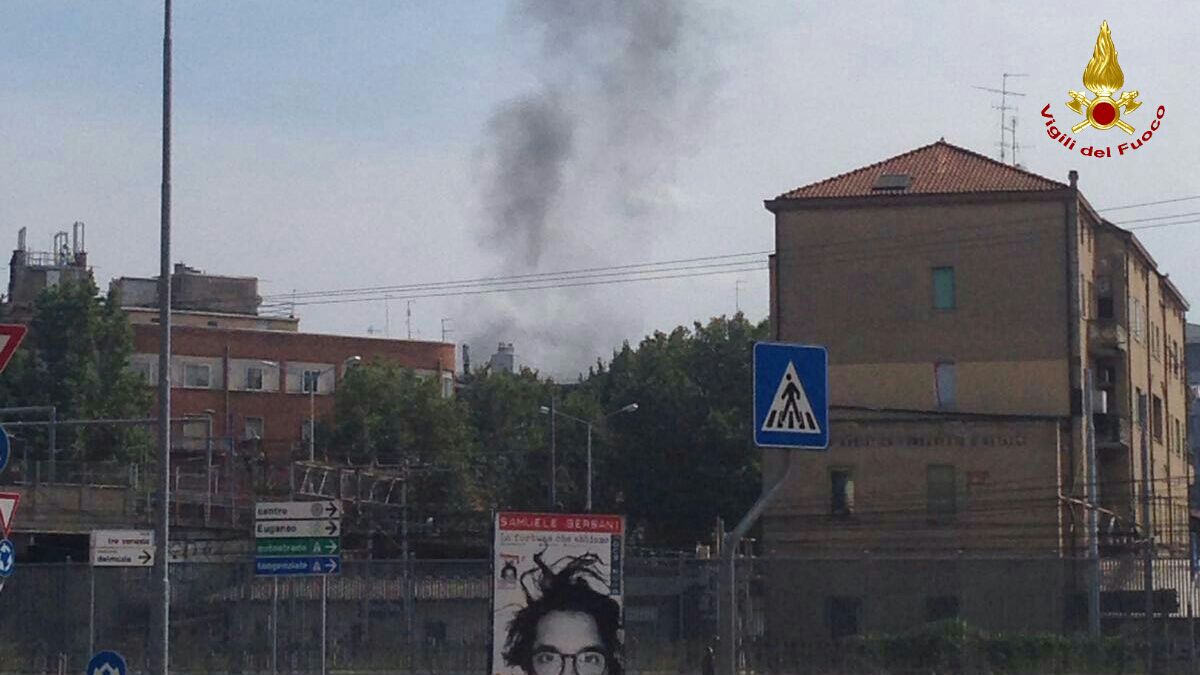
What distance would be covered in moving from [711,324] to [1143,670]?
69.6 meters

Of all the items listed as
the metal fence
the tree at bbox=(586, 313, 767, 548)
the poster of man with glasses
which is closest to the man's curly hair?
the poster of man with glasses

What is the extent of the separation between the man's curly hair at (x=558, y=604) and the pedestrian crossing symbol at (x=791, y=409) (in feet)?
14.4

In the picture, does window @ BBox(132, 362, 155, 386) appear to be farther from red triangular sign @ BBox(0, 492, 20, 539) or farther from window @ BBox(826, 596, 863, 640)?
red triangular sign @ BBox(0, 492, 20, 539)

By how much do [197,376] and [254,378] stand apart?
3187mm

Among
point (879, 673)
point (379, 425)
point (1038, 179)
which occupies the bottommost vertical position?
point (879, 673)

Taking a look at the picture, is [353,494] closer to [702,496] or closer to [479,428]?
[702,496]

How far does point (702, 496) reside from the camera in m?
83.1

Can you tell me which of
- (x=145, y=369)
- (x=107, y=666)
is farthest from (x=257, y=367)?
(x=107, y=666)

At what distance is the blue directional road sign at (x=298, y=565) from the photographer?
21.9 metres

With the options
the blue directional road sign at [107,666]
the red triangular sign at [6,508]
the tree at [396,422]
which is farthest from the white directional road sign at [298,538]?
the tree at [396,422]

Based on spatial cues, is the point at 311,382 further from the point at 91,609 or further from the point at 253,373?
the point at 91,609

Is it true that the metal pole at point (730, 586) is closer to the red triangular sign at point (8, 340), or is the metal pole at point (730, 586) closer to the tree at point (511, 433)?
the red triangular sign at point (8, 340)

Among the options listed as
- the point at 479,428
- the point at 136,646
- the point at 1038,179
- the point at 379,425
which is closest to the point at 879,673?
the point at 136,646

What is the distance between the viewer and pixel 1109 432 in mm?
67562
